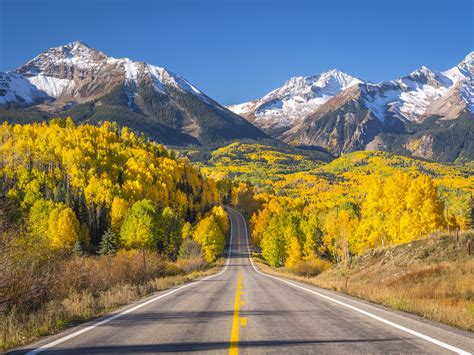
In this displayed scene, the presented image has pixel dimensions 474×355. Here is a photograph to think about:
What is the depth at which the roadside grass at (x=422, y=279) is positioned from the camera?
14.5m

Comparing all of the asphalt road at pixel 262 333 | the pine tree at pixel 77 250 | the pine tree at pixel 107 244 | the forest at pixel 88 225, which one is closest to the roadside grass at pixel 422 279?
the asphalt road at pixel 262 333

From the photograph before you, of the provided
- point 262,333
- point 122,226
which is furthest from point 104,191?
point 262,333

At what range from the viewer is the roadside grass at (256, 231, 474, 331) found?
14498 mm

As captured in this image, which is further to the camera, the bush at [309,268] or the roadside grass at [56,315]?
the bush at [309,268]

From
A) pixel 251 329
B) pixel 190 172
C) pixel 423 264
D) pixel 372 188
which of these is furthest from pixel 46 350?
pixel 190 172

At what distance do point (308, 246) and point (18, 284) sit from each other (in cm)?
7815

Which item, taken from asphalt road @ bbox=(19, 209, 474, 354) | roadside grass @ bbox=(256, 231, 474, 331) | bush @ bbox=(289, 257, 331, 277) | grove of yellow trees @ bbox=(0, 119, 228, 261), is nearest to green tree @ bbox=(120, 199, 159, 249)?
grove of yellow trees @ bbox=(0, 119, 228, 261)

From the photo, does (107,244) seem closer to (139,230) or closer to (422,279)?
(139,230)

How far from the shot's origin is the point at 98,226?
317 ft

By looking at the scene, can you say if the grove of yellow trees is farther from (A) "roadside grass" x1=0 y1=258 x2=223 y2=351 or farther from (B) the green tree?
(A) "roadside grass" x1=0 y1=258 x2=223 y2=351

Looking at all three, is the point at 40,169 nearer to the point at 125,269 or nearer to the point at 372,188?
the point at 372,188

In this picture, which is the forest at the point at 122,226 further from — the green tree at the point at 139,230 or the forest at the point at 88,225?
the green tree at the point at 139,230

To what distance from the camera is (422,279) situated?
2791 cm

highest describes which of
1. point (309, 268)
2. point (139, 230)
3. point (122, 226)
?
point (122, 226)
